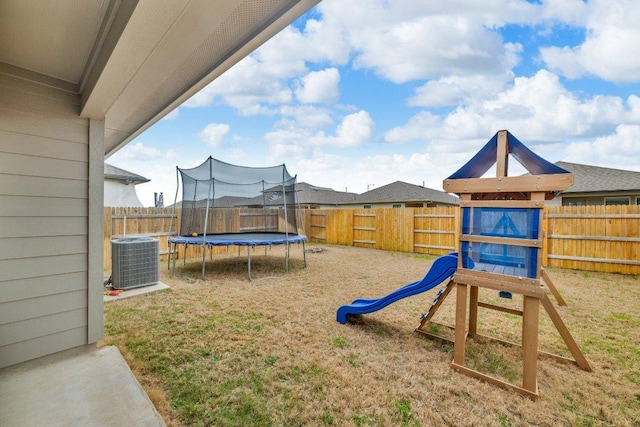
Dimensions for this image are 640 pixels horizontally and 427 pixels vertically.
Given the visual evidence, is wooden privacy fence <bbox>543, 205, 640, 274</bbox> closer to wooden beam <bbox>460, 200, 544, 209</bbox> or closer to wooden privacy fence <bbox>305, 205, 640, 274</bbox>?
wooden privacy fence <bbox>305, 205, 640, 274</bbox>

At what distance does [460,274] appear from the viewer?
218 centimetres

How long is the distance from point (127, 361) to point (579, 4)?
7.25 m

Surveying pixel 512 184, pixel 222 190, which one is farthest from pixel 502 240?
pixel 222 190

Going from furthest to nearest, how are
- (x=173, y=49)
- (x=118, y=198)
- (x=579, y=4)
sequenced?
1. (x=118, y=198)
2. (x=579, y=4)
3. (x=173, y=49)

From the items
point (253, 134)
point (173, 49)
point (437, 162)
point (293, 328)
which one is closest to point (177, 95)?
point (173, 49)

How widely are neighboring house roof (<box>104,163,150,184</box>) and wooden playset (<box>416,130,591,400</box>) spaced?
35.4 ft

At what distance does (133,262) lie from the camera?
13.7 feet

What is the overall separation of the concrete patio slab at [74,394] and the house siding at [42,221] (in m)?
0.15

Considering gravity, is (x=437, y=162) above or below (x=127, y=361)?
above

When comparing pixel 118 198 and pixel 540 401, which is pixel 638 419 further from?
pixel 118 198

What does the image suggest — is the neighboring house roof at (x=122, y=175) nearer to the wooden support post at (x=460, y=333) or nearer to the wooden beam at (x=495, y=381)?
the wooden support post at (x=460, y=333)

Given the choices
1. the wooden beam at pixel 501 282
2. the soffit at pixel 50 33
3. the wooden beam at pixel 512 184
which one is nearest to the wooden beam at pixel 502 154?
the wooden beam at pixel 512 184

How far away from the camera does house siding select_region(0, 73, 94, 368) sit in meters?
1.86

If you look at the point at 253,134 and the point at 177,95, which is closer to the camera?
the point at 177,95
